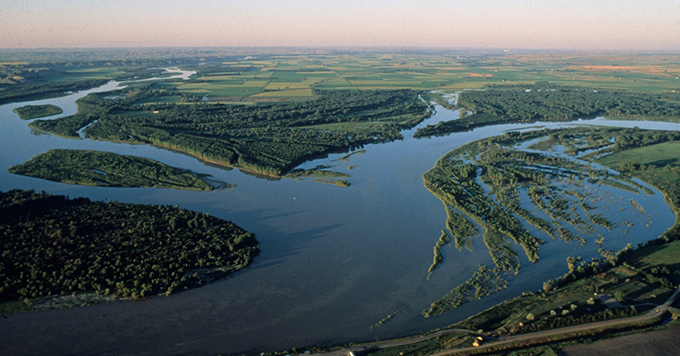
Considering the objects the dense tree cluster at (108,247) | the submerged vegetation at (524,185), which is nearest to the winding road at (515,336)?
the submerged vegetation at (524,185)

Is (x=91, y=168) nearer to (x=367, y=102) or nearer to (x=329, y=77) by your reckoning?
(x=367, y=102)

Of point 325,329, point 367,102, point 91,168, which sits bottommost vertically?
point 325,329

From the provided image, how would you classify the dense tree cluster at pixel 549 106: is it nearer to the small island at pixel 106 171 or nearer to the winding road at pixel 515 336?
the small island at pixel 106 171

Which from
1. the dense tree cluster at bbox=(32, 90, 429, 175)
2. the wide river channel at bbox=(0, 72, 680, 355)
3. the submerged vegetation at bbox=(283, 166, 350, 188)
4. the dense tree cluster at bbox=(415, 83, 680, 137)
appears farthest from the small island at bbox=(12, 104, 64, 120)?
the dense tree cluster at bbox=(415, 83, 680, 137)

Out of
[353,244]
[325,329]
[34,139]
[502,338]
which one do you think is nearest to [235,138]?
[34,139]

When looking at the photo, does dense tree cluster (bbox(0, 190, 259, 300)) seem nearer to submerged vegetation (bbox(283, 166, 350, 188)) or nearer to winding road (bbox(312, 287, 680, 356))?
winding road (bbox(312, 287, 680, 356))
